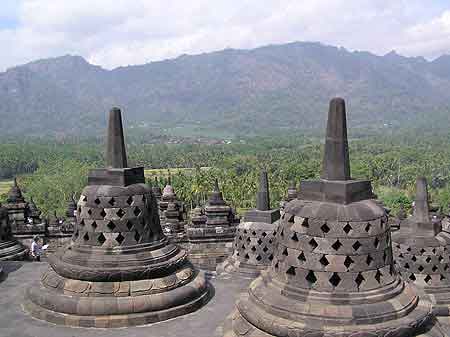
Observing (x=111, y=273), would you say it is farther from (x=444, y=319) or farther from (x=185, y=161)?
(x=185, y=161)

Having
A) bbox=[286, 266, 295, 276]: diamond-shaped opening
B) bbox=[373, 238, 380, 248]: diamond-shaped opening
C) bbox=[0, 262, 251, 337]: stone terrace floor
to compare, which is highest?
bbox=[373, 238, 380, 248]: diamond-shaped opening

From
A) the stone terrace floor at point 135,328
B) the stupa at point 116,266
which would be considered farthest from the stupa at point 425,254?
the stupa at point 116,266

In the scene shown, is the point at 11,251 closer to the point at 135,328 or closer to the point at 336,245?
the point at 135,328

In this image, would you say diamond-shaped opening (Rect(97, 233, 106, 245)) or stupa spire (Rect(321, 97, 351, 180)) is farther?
diamond-shaped opening (Rect(97, 233, 106, 245))

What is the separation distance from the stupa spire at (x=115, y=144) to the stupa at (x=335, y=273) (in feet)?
10.9

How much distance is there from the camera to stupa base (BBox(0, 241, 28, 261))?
10.5 meters

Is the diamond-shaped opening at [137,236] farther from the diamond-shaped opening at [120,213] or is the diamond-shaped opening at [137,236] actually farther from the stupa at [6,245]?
the stupa at [6,245]

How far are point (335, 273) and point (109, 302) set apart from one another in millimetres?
3570

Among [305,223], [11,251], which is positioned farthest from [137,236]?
[11,251]

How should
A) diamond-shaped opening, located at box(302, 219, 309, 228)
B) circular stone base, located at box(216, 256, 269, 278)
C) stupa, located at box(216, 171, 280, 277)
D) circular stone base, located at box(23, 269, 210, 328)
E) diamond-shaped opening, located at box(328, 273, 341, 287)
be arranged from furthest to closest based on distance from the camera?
stupa, located at box(216, 171, 280, 277) < circular stone base, located at box(216, 256, 269, 278) < circular stone base, located at box(23, 269, 210, 328) < diamond-shaped opening, located at box(302, 219, 309, 228) < diamond-shaped opening, located at box(328, 273, 341, 287)

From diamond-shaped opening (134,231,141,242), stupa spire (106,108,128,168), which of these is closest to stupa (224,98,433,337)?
diamond-shaped opening (134,231,141,242)

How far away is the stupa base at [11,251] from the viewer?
34.3 ft

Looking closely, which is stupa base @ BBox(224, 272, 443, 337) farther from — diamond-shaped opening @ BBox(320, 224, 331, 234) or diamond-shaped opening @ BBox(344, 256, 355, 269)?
diamond-shaped opening @ BBox(320, 224, 331, 234)

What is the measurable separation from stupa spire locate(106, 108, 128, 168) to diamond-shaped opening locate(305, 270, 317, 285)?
12.4 feet
